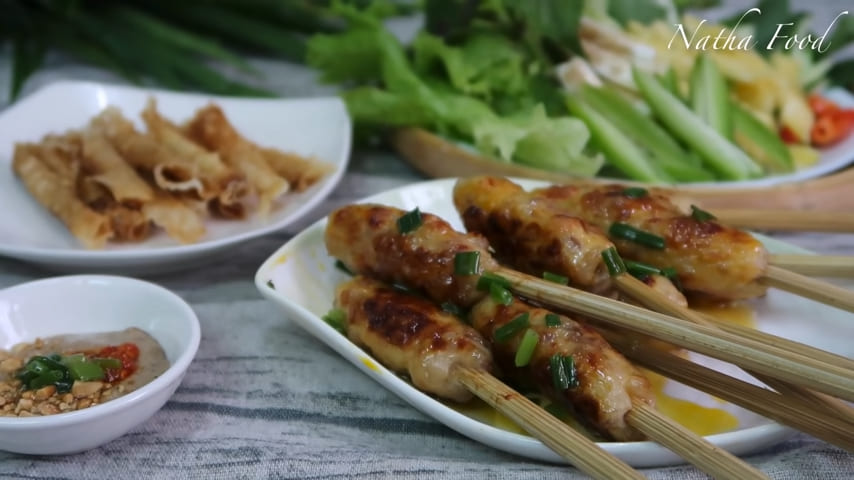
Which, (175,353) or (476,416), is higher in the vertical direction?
(476,416)

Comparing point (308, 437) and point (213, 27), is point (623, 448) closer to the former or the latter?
point (308, 437)

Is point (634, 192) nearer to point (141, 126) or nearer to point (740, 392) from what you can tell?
point (740, 392)

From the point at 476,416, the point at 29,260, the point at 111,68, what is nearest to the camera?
the point at 476,416

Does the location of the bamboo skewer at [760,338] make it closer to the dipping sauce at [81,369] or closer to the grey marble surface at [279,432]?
the grey marble surface at [279,432]

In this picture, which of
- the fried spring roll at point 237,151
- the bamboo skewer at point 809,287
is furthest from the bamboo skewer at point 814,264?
the fried spring roll at point 237,151

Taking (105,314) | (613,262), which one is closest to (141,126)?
(105,314)

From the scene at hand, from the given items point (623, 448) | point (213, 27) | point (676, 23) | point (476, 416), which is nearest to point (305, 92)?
point (213, 27)
